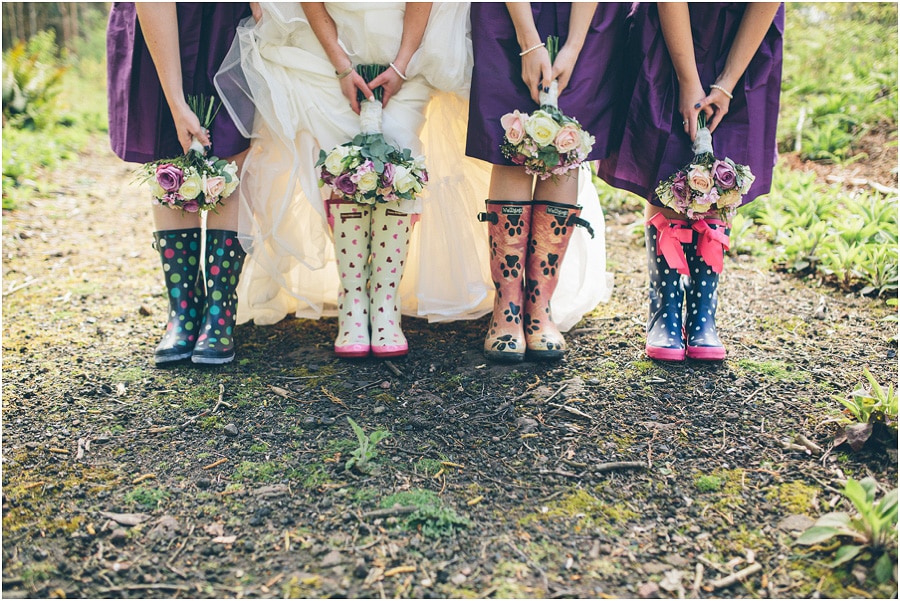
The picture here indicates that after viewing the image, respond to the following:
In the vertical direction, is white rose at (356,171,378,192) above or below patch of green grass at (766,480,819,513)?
above

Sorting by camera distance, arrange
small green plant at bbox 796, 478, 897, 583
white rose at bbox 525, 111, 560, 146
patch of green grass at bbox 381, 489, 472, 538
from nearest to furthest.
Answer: small green plant at bbox 796, 478, 897, 583
patch of green grass at bbox 381, 489, 472, 538
white rose at bbox 525, 111, 560, 146

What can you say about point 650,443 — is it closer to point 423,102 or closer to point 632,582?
point 632,582

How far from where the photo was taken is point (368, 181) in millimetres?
2268

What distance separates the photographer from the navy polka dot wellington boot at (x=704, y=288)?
2.35 m

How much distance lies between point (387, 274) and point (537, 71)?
0.81 m

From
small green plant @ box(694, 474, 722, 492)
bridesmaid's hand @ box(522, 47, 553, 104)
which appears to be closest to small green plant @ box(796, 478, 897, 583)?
small green plant @ box(694, 474, 722, 492)

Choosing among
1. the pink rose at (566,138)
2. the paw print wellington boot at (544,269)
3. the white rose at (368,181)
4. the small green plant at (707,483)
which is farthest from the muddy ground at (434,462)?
the pink rose at (566,138)

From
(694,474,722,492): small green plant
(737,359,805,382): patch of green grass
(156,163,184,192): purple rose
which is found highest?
(156,163,184,192): purple rose

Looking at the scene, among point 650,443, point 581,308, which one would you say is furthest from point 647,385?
point 581,308

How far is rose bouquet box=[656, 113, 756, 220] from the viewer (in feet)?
7.39

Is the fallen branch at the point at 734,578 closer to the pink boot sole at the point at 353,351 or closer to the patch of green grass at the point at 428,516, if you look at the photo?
the patch of green grass at the point at 428,516

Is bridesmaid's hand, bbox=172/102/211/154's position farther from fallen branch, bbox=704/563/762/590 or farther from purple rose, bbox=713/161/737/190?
fallen branch, bbox=704/563/762/590

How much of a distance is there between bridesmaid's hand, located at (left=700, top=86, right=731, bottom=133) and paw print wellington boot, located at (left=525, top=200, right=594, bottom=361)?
19.5 inches

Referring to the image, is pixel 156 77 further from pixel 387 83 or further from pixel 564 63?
pixel 564 63
